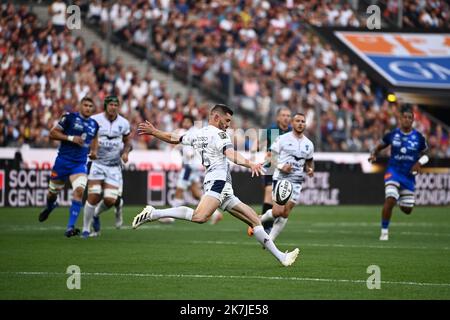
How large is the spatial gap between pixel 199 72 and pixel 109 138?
51.9 feet

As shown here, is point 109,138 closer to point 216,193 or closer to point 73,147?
point 73,147

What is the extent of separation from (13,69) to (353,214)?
11.0 m

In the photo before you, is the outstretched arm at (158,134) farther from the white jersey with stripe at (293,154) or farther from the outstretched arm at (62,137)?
the outstretched arm at (62,137)

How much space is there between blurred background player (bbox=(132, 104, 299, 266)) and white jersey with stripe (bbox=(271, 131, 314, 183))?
3968 millimetres

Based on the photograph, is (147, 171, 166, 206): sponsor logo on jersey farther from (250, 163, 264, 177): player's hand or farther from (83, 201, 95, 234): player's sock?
(250, 163, 264, 177): player's hand

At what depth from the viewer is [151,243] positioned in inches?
718

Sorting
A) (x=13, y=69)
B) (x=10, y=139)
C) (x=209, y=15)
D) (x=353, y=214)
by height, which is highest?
(x=209, y=15)

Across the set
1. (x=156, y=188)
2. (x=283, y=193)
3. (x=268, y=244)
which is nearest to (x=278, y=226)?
(x=283, y=193)

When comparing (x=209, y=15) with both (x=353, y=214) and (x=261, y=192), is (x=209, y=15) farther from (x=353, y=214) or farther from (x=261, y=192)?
(x=353, y=214)

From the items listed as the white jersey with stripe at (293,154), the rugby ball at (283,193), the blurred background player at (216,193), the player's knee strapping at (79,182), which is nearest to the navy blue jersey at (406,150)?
the white jersey with stripe at (293,154)

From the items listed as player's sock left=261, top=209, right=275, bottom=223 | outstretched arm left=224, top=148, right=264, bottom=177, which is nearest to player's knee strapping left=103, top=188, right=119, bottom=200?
player's sock left=261, top=209, right=275, bottom=223

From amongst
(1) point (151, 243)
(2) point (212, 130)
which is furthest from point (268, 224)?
(2) point (212, 130)

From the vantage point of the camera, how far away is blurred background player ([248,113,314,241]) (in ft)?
58.9
